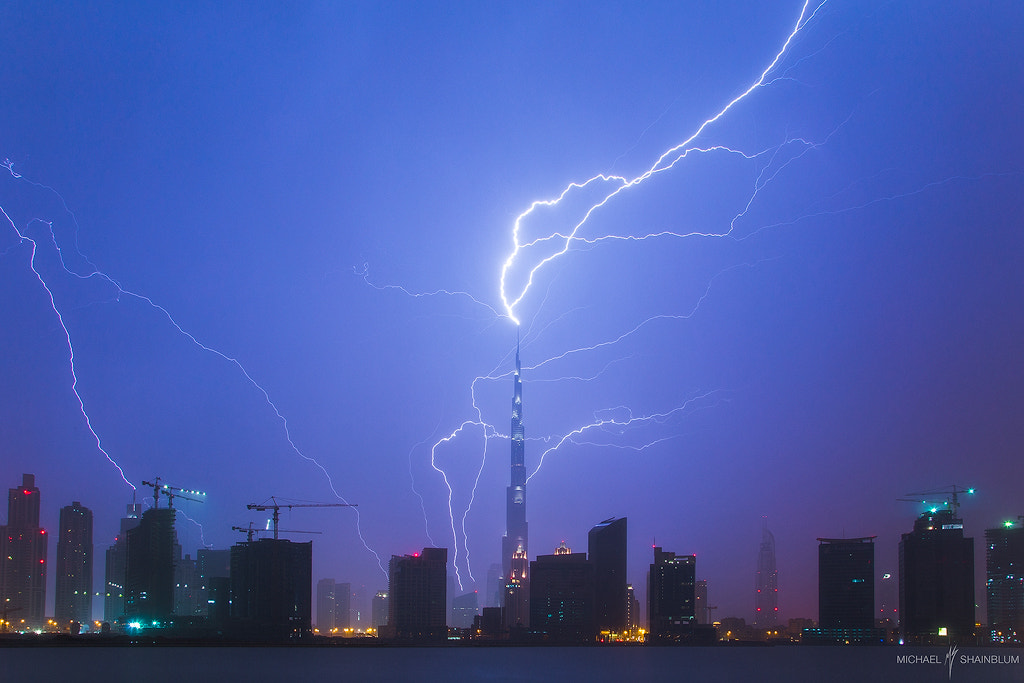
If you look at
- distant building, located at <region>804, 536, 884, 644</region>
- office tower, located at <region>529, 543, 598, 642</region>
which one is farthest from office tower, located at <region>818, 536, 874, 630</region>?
office tower, located at <region>529, 543, 598, 642</region>

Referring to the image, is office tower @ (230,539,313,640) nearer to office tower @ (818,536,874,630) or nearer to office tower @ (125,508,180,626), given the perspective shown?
office tower @ (125,508,180,626)

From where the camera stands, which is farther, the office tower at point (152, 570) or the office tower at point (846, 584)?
the office tower at point (846, 584)

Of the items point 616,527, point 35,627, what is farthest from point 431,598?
point 35,627

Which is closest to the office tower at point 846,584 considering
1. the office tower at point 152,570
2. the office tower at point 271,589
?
the office tower at point 271,589

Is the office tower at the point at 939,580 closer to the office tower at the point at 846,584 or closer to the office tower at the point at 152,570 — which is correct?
the office tower at the point at 846,584

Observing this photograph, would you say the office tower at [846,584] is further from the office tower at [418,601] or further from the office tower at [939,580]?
the office tower at [418,601]

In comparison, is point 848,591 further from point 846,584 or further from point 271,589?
point 271,589
